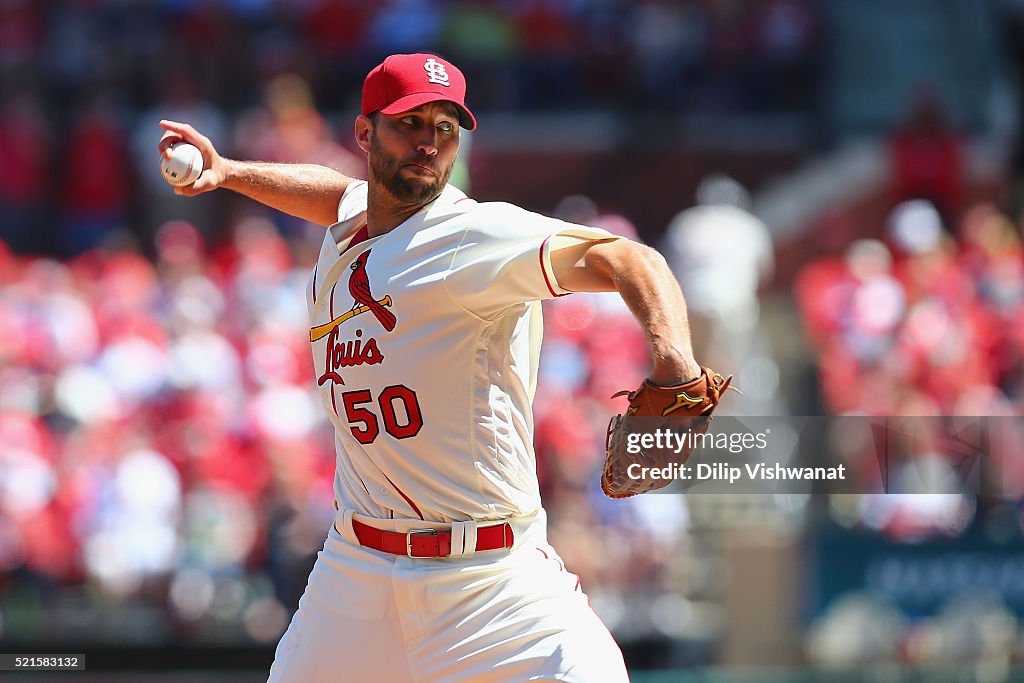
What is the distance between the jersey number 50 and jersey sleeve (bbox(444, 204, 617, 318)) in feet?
0.88

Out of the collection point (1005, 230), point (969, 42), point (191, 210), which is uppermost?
point (969, 42)

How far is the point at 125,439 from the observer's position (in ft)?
28.2

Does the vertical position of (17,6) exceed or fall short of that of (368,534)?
it exceeds it

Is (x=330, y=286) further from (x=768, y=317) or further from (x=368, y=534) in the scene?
(x=768, y=317)

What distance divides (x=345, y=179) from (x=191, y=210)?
8796mm

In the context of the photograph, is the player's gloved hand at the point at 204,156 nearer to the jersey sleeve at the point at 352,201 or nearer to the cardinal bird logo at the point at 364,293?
the jersey sleeve at the point at 352,201

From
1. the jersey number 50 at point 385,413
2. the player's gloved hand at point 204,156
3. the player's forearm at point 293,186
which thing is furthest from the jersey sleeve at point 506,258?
the player's gloved hand at point 204,156

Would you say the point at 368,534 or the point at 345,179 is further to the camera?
the point at 345,179

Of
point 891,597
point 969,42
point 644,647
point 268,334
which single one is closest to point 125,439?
point 268,334

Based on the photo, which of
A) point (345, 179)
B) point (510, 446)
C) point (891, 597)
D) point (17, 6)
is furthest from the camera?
point (17, 6)

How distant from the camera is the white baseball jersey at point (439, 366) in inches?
135

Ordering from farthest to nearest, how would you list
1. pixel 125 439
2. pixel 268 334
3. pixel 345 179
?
pixel 268 334
pixel 125 439
pixel 345 179
